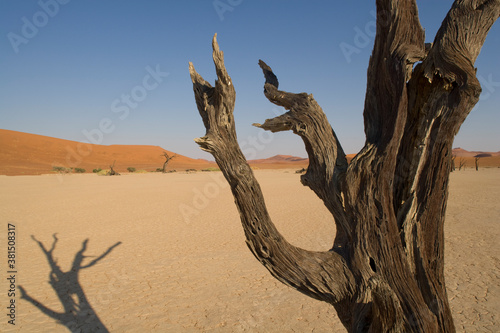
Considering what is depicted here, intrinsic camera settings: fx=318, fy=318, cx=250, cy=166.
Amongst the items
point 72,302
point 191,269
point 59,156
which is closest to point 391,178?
point 72,302

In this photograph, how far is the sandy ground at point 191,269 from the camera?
186 inches

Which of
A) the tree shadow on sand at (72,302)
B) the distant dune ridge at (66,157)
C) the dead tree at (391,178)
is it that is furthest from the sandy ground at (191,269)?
the distant dune ridge at (66,157)

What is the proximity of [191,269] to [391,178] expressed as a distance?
18.6 feet

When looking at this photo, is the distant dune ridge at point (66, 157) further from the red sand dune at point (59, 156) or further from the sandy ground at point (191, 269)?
the sandy ground at point (191, 269)

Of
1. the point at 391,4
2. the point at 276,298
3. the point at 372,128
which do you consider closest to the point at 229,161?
the point at 372,128

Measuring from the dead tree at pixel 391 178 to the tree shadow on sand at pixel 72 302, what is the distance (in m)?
3.78

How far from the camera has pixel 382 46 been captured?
2.26 metres

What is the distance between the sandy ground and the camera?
4.73 meters

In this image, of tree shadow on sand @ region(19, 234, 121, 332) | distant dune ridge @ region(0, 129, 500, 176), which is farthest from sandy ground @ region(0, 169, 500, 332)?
distant dune ridge @ region(0, 129, 500, 176)

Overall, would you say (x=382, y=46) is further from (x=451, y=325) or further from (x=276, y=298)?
→ (x=276, y=298)

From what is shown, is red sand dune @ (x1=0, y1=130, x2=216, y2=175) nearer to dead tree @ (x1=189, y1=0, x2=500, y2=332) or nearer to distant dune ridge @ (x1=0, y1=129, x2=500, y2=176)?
distant dune ridge @ (x1=0, y1=129, x2=500, y2=176)

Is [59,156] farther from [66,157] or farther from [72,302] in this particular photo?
[72,302]

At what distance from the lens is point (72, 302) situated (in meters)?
5.31

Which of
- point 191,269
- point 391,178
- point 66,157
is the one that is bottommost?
point 191,269
